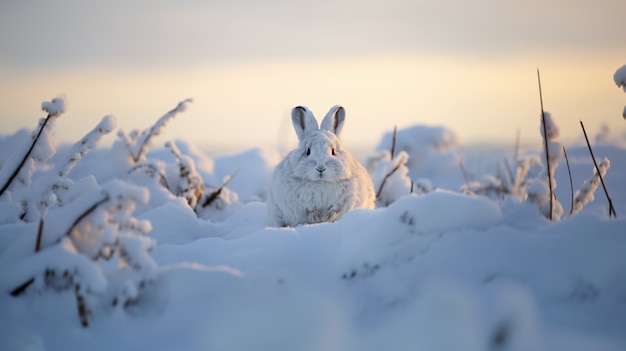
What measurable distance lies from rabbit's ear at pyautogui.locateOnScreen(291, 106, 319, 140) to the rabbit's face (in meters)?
0.37

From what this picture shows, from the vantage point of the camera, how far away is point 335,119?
6098mm

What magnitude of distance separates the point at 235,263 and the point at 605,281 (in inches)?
66.6

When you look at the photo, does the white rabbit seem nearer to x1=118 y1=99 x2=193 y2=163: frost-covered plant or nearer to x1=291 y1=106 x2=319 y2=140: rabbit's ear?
x1=291 y1=106 x2=319 y2=140: rabbit's ear

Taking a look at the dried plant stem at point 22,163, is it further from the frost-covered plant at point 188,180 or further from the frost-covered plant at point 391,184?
the frost-covered plant at point 391,184

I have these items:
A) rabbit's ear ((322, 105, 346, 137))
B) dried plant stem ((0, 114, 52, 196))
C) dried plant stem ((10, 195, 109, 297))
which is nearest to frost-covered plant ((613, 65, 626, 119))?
rabbit's ear ((322, 105, 346, 137))

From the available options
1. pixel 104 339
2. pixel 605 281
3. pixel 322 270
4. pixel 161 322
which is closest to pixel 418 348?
pixel 322 270

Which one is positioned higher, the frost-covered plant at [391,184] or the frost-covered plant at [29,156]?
the frost-covered plant at [29,156]

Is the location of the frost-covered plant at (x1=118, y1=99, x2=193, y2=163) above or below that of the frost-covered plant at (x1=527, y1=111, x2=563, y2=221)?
below

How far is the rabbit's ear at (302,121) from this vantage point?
586cm

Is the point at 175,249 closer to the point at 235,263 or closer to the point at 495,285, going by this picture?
the point at 235,263

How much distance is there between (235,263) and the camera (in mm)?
3023

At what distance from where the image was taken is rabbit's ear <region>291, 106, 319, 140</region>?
586 centimetres

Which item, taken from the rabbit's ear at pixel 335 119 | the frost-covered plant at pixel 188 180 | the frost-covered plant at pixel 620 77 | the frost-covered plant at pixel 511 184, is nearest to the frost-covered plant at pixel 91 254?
the frost-covered plant at pixel 620 77

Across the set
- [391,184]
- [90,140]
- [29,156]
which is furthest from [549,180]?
[391,184]
